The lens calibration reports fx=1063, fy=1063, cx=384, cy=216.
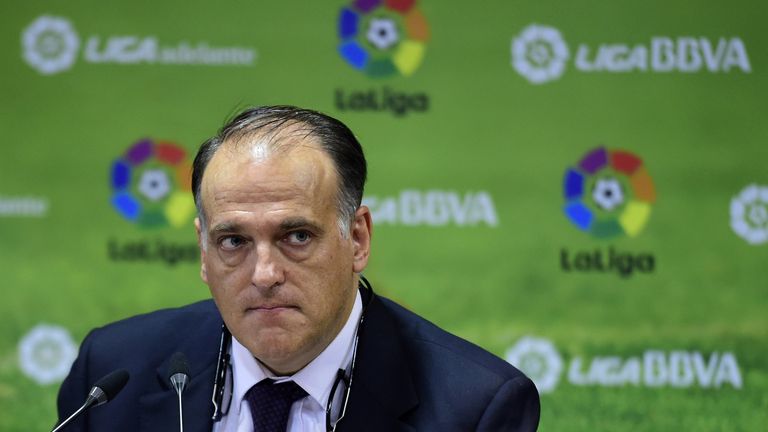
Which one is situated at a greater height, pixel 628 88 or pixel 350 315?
pixel 628 88

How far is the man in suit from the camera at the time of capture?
7.30ft

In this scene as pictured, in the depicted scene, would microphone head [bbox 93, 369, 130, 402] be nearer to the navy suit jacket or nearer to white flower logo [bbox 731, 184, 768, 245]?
the navy suit jacket

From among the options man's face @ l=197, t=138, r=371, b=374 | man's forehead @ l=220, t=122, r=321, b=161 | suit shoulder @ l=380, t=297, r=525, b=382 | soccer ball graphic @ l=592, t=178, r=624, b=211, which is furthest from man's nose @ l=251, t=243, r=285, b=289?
soccer ball graphic @ l=592, t=178, r=624, b=211

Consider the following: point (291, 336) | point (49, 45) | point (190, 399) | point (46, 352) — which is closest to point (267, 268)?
point (291, 336)

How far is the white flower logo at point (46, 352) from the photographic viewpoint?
14.5 feet

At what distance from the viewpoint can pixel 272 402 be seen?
2.41 m

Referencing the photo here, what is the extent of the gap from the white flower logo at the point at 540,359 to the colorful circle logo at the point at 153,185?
146 cm

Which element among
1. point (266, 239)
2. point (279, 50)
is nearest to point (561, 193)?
point (279, 50)

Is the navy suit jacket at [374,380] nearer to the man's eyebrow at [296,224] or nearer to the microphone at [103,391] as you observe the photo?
the microphone at [103,391]

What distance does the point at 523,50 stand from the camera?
170 inches

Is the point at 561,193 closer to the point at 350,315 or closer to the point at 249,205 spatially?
the point at 350,315

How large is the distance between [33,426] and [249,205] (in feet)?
8.82

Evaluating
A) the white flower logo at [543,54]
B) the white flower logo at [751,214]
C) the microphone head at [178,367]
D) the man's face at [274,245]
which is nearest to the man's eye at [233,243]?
the man's face at [274,245]

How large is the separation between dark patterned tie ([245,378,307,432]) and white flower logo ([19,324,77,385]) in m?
2.23
